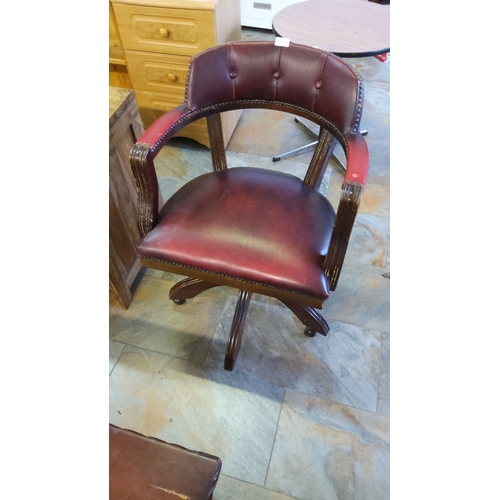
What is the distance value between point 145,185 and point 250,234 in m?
0.33

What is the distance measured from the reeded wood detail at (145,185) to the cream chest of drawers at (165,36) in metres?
0.88

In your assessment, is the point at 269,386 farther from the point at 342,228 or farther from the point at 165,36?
the point at 165,36

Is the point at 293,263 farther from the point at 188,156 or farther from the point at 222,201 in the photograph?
the point at 188,156

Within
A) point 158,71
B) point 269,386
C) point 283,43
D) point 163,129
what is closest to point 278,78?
point 283,43

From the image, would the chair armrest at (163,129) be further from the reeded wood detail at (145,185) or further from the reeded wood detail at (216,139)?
the reeded wood detail at (216,139)

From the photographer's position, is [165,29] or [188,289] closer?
[188,289]

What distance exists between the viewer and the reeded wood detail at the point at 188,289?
4.34 ft

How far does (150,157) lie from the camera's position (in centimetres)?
95

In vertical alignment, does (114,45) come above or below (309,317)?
above

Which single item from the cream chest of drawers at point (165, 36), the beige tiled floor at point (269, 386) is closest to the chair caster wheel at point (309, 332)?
the beige tiled floor at point (269, 386)

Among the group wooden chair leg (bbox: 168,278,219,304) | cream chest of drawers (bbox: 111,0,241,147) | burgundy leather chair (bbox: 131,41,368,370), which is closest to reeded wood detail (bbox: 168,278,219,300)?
wooden chair leg (bbox: 168,278,219,304)

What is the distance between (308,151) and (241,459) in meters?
1.63

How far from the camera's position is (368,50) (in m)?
1.56

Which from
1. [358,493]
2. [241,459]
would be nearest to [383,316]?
[358,493]
